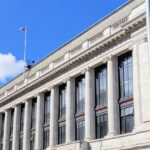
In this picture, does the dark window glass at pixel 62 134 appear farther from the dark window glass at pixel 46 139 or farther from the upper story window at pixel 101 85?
the upper story window at pixel 101 85

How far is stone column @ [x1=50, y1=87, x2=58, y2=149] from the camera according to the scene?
47344 mm

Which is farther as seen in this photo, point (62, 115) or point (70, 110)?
point (62, 115)

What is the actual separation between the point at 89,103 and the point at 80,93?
345 centimetres

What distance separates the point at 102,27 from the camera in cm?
4322

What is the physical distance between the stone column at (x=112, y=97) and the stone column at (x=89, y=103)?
3355 mm

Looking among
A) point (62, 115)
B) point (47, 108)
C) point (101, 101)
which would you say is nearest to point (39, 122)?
point (47, 108)

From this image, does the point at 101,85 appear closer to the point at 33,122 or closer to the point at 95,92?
the point at 95,92

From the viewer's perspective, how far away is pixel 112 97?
38.7 metres

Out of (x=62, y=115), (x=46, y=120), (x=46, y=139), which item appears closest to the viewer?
(x=62, y=115)

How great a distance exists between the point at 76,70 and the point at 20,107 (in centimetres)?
1599

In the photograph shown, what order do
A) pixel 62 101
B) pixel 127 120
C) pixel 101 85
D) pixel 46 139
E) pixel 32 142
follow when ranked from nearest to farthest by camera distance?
pixel 127 120, pixel 101 85, pixel 62 101, pixel 46 139, pixel 32 142

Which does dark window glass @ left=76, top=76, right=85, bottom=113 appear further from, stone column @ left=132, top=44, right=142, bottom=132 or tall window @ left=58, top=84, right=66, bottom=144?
stone column @ left=132, top=44, right=142, bottom=132

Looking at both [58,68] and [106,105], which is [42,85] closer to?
[58,68]

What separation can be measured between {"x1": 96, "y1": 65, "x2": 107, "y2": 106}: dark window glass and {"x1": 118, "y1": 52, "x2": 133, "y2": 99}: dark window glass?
2.40 m
